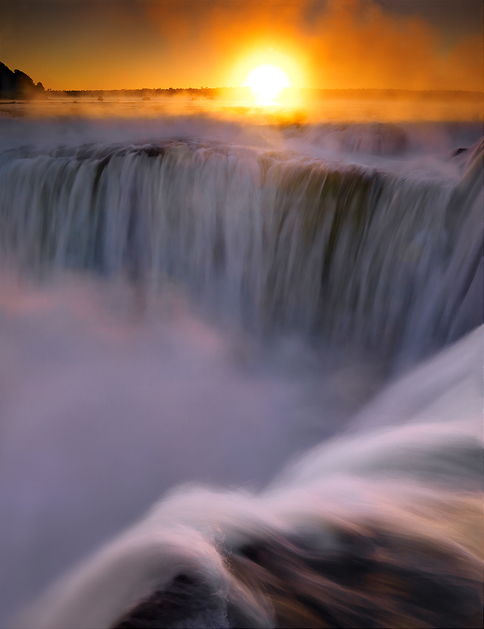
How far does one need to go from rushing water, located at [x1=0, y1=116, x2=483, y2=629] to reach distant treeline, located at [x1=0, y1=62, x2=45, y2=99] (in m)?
0.28

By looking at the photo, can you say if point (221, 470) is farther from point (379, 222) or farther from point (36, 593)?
point (379, 222)

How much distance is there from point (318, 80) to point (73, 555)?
2.19 meters

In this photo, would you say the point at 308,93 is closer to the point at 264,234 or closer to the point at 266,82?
the point at 266,82

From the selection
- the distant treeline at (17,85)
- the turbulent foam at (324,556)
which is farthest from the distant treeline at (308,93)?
the turbulent foam at (324,556)

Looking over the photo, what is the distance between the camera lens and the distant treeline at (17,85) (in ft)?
7.57

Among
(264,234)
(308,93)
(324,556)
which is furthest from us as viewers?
(264,234)

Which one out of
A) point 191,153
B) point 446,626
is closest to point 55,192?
point 191,153

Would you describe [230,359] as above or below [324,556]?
above

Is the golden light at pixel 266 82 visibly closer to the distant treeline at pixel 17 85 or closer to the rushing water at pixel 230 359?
the rushing water at pixel 230 359

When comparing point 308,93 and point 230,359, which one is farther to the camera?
point 230,359

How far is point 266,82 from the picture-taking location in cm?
200

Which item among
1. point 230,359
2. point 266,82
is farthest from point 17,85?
point 230,359

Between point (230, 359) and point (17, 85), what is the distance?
1981 mm

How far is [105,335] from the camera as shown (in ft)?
8.05
